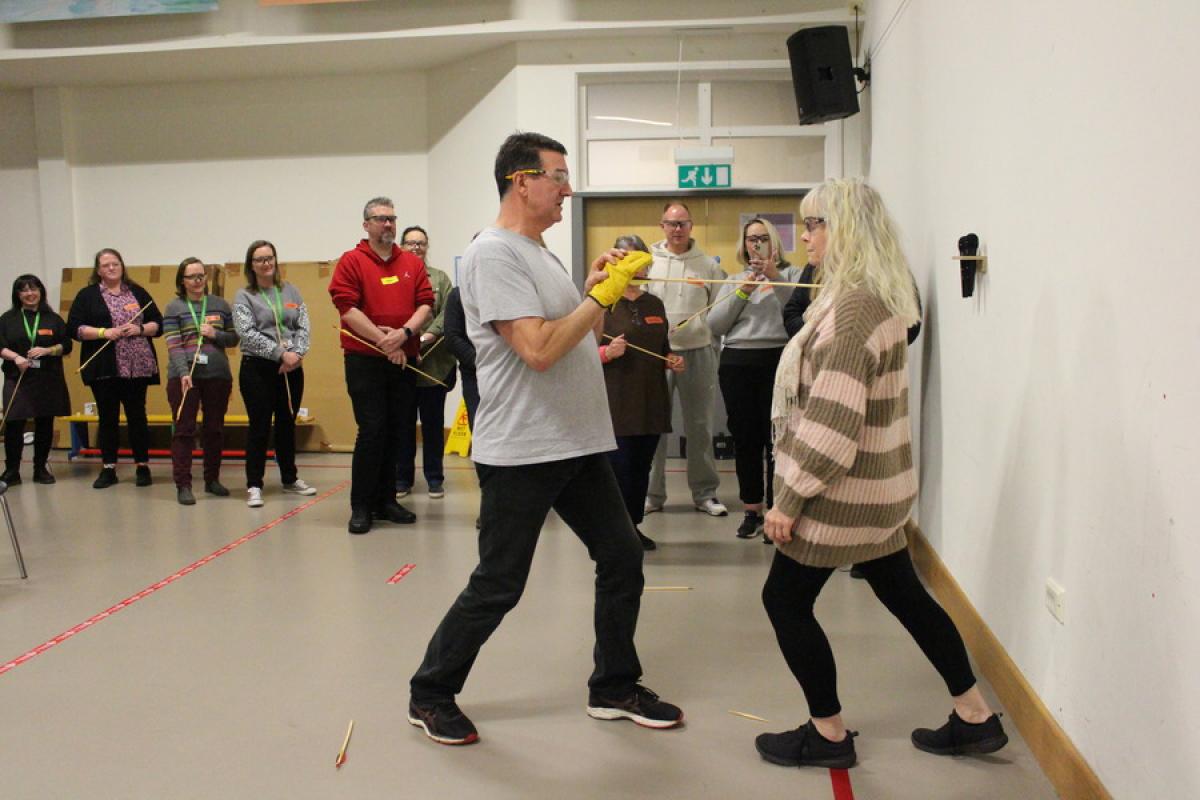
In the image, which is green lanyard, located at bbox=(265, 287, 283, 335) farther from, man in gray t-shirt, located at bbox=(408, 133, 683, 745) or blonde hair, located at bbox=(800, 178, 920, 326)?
blonde hair, located at bbox=(800, 178, 920, 326)

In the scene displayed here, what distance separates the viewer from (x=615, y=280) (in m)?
2.35

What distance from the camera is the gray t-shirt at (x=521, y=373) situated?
233cm

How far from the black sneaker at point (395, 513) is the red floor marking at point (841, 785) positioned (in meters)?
3.20

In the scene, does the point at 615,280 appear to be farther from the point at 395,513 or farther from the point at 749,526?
the point at 395,513

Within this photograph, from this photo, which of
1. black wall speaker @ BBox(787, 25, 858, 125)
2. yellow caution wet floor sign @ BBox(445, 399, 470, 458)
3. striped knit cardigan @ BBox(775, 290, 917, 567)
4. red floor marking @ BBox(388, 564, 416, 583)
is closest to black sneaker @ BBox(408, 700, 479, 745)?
striped knit cardigan @ BBox(775, 290, 917, 567)

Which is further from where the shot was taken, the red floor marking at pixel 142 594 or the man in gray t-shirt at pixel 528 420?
the red floor marking at pixel 142 594

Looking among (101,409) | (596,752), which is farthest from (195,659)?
(101,409)

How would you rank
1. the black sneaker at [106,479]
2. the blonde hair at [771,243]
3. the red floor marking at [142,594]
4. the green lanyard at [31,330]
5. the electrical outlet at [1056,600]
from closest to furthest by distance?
the electrical outlet at [1056,600], the red floor marking at [142,594], the blonde hair at [771,243], the black sneaker at [106,479], the green lanyard at [31,330]

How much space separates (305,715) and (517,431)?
1058mm

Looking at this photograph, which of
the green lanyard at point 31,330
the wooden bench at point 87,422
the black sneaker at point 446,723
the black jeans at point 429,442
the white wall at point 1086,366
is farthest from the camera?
the wooden bench at point 87,422

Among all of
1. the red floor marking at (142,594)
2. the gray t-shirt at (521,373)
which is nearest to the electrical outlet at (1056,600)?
the gray t-shirt at (521,373)

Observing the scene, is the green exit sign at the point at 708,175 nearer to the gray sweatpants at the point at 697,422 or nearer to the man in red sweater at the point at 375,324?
the gray sweatpants at the point at 697,422

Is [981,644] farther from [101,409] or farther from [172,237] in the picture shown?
[172,237]

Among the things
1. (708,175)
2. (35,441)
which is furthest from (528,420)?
(35,441)
